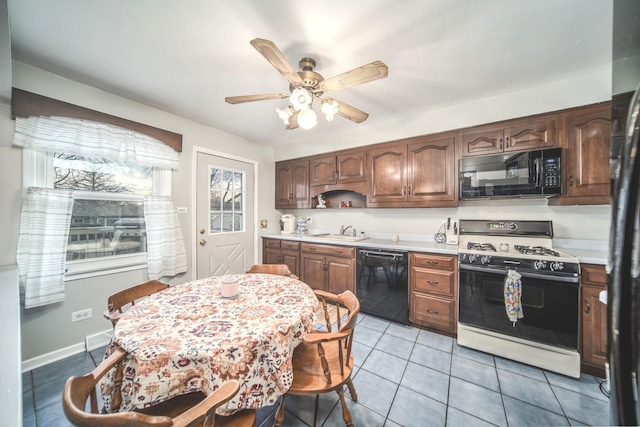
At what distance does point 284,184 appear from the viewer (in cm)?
378

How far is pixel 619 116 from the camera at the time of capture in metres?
0.41

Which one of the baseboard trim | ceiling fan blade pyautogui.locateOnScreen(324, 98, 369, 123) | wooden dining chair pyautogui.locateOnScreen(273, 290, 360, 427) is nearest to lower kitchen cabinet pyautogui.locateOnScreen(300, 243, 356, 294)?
wooden dining chair pyautogui.locateOnScreen(273, 290, 360, 427)

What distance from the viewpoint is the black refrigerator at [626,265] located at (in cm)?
36

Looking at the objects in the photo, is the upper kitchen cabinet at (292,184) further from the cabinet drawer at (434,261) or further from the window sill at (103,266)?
the window sill at (103,266)

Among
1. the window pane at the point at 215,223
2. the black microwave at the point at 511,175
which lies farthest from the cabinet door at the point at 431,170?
the window pane at the point at 215,223

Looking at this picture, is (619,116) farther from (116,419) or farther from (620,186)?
Answer: (116,419)

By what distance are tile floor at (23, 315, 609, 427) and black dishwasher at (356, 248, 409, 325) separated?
19.0 inches

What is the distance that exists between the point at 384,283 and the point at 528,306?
118 centimetres

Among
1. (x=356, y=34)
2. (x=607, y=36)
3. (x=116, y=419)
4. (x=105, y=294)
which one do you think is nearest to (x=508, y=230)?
(x=607, y=36)

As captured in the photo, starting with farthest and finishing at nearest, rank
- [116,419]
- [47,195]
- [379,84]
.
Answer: [379,84] → [47,195] → [116,419]

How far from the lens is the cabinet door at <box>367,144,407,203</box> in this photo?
2.71 meters

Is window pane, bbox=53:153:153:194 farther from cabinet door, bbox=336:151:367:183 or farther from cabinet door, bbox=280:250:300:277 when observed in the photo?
cabinet door, bbox=336:151:367:183

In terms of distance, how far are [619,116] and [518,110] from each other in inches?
89.9

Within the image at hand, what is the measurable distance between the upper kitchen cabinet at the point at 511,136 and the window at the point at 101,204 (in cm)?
327
